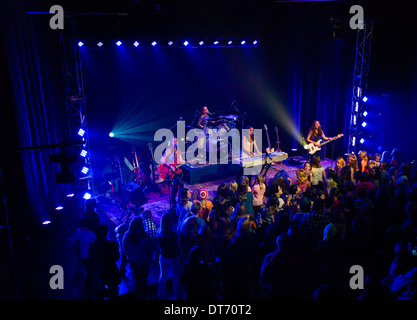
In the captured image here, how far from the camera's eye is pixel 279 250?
3580 millimetres

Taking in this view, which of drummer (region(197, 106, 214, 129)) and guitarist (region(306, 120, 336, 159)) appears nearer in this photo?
guitarist (region(306, 120, 336, 159))

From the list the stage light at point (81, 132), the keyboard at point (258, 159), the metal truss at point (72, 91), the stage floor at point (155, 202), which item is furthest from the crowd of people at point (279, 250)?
the keyboard at point (258, 159)

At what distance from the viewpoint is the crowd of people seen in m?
3.57

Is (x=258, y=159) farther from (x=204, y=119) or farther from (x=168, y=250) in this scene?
(x=168, y=250)

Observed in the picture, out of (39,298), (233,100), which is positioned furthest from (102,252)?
(233,100)

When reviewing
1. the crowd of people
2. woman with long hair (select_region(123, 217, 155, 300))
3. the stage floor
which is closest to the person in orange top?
the crowd of people

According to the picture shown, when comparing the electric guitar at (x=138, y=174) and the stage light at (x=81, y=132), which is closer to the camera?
the stage light at (x=81, y=132)

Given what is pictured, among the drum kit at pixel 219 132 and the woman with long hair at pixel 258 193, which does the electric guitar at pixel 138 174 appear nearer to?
the drum kit at pixel 219 132

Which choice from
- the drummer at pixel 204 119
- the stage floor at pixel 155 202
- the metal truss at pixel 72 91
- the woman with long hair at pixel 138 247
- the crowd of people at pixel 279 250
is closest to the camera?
the crowd of people at pixel 279 250

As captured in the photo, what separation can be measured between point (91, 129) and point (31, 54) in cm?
330

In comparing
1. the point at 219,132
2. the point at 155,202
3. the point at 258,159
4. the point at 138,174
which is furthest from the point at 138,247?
the point at 219,132

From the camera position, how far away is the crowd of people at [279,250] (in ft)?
11.7

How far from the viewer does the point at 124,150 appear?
964 centimetres

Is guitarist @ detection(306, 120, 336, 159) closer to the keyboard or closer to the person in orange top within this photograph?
the keyboard
